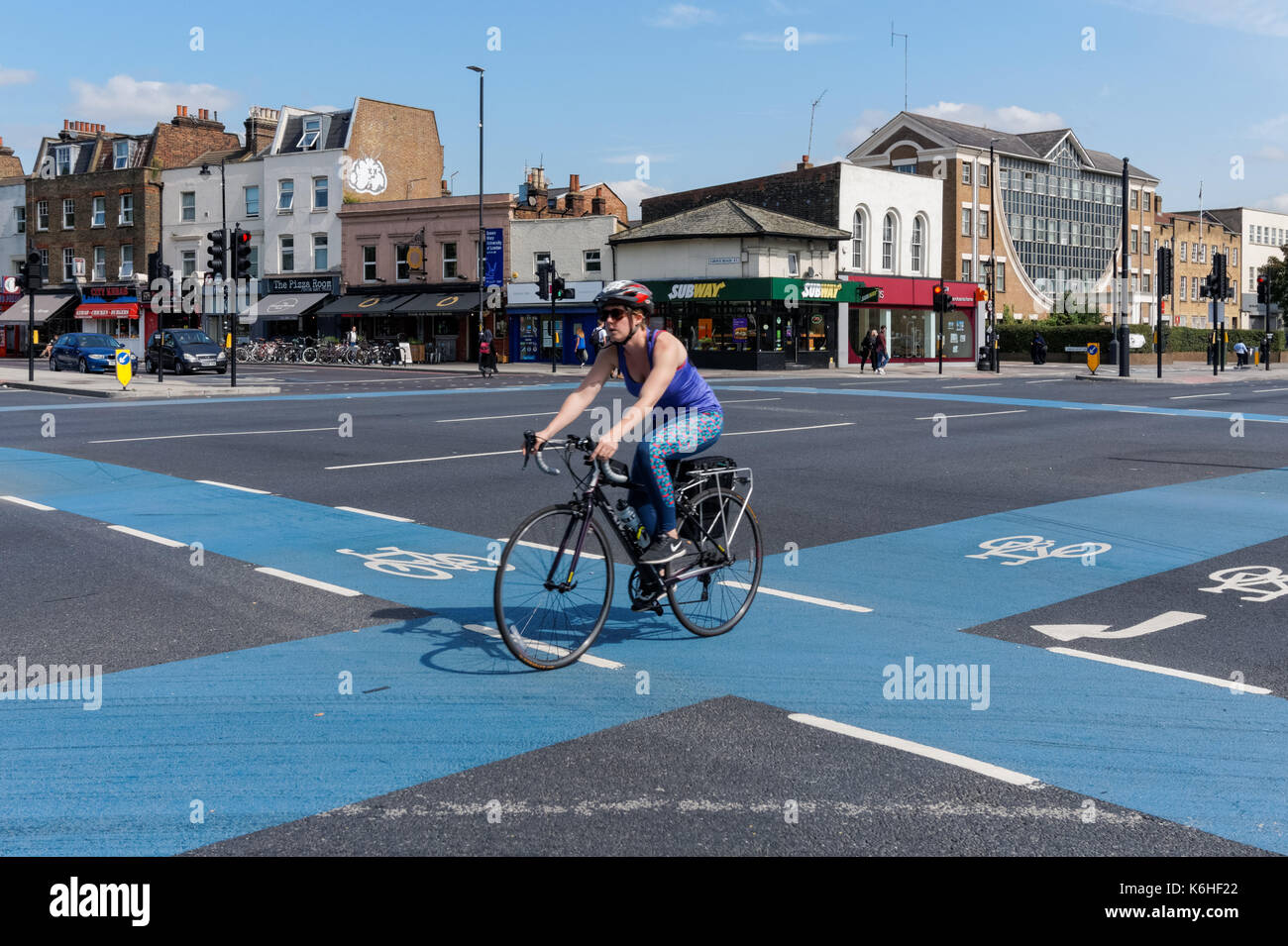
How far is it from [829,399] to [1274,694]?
72.6 ft

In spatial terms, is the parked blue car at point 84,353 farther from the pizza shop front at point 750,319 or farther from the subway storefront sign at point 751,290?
the subway storefront sign at point 751,290

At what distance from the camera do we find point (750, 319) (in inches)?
1933

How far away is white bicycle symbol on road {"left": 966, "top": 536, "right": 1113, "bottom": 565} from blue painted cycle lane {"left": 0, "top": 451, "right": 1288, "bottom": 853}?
420 millimetres

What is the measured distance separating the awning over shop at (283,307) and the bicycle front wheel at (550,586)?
2224 inches

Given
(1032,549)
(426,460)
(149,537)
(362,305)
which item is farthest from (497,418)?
(362,305)

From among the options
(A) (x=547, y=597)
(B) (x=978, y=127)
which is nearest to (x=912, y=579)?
(A) (x=547, y=597)

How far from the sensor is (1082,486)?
1236 cm

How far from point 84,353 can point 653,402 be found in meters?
39.0

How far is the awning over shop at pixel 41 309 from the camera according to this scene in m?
66.4

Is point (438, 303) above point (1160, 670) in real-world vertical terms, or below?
above

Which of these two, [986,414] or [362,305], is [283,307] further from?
[986,414]
